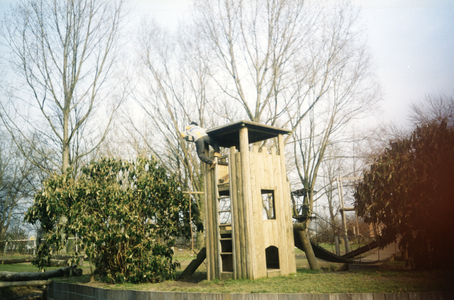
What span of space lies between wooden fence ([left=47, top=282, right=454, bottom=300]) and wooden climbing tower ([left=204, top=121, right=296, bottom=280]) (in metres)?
2.39

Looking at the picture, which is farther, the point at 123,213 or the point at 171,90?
the point at 171,90

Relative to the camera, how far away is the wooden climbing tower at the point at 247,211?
10.0 meters

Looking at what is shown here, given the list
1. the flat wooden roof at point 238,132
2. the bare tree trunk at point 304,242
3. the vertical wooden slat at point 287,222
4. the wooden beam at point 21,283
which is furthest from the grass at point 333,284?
the flat wooden roof at point 238,132

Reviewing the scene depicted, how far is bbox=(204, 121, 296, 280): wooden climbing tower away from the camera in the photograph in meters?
10.0

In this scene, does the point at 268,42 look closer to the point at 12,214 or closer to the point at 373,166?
the point at 373,166

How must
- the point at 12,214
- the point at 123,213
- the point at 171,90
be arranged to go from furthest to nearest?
the point at 12,214
the point at 171,90
the point at 123,213

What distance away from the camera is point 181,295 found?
790 centimetres

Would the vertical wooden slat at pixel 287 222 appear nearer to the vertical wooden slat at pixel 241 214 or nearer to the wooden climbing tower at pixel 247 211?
the wooden climbing tower at pixel 247 211

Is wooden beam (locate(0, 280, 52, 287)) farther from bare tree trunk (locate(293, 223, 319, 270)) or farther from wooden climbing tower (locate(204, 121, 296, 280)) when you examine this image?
bare tree trunk (locate(293, 223, 319, 270))

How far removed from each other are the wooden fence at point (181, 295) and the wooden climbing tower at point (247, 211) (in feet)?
7.83

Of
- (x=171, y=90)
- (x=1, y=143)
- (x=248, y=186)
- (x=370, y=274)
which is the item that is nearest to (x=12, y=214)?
(x=1, y=143)

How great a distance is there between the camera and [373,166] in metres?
11.5

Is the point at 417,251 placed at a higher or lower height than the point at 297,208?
lower

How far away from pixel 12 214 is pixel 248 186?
98.9 feet
